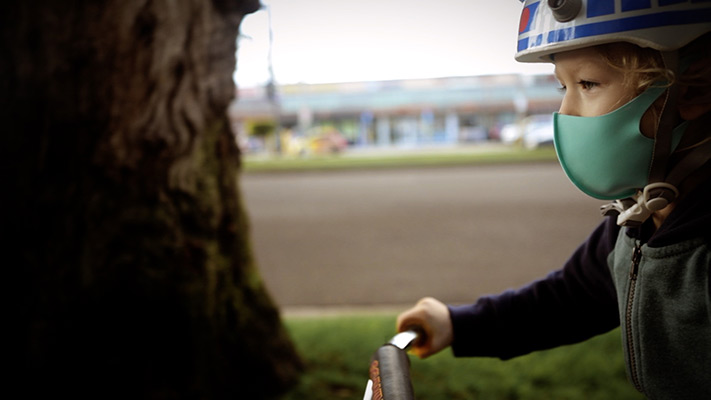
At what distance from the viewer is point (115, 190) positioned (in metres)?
2.32

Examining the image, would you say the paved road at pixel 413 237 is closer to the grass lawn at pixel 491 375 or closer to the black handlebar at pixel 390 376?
the grass lawn at pixel 491 375

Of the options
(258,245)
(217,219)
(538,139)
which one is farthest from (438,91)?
(217,219)

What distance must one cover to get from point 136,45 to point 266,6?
1.74 feet

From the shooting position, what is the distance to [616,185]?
106 centimetres

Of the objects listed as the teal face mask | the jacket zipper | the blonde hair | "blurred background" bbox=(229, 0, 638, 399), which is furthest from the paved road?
the blonde hair

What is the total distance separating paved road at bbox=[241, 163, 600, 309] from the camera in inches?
195

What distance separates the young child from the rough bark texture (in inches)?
63.7

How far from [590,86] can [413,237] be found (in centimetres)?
581

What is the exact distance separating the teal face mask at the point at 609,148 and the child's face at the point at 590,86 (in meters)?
0.02

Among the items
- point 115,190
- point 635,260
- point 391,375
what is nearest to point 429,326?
point 391,375

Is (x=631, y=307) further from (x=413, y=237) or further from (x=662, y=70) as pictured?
(x=413, y=237)

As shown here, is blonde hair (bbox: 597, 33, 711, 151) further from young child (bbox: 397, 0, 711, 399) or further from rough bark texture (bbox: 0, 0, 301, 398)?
rough bark texture (bbox: 0, 0, 301, 398)

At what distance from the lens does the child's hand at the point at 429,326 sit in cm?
137

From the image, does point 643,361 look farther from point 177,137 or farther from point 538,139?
point 538,139
